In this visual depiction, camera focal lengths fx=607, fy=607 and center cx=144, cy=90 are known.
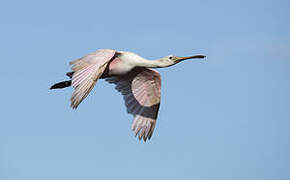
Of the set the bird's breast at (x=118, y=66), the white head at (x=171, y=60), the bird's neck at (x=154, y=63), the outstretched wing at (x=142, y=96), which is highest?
the white head at (x=171, y=60)

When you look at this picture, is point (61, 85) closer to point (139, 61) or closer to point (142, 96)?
point (139, 61)

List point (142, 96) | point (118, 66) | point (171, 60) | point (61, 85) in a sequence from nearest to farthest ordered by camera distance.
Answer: point (118, 66) → point (171, 60) → point (61, 85) → point (142, 96)

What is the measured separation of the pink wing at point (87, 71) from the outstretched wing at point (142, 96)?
95.9 inches

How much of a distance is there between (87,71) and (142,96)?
3.96 metres

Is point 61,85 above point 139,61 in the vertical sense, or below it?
below

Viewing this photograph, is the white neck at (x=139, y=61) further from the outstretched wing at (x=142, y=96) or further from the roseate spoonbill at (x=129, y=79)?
the outstretched wing at (x=142, y=96)

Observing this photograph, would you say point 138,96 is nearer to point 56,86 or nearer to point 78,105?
point 56,86

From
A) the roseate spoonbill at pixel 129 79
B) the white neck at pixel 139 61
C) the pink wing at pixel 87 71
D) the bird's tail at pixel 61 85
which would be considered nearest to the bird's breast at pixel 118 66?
the roseate spoonbill at pixel 129 79

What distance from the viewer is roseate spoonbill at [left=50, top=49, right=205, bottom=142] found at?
15250 mm

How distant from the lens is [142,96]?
1916 cm

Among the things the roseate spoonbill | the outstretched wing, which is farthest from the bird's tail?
the outstretched wing

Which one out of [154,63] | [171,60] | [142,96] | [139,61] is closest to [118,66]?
[139,61]

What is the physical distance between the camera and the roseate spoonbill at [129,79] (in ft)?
50.0

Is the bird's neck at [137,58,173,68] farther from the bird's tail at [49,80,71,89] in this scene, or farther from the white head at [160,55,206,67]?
the bird's tail at [49,80,71,89]
